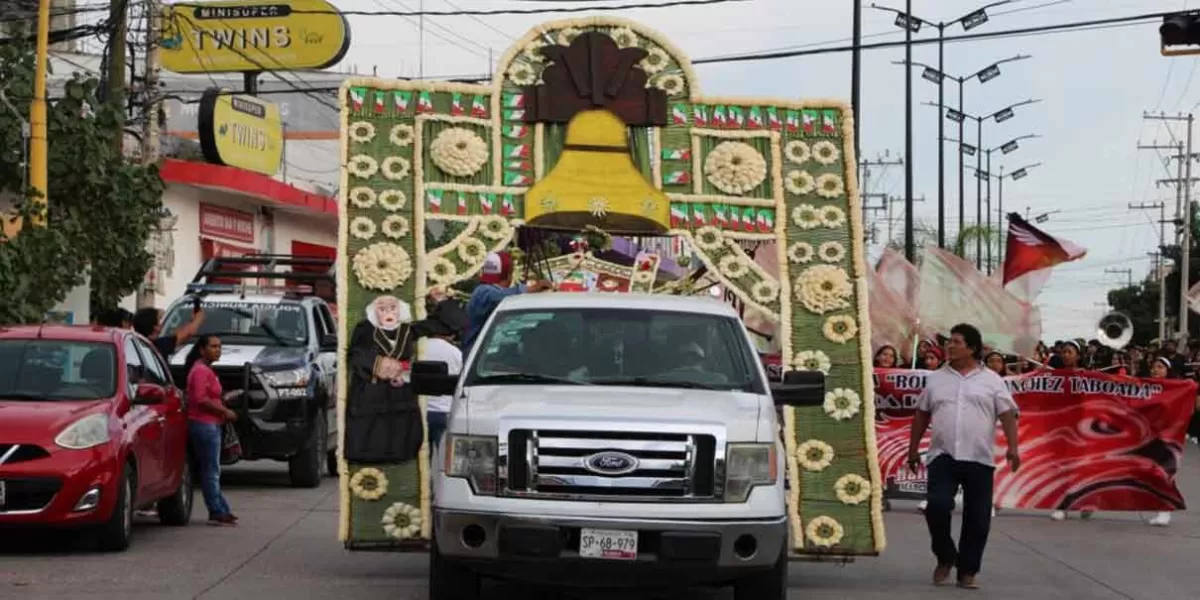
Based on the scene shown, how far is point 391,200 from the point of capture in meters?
13.2

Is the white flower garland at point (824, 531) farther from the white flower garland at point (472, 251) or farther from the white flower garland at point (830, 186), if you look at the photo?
the white flower garland at point (472, 251)

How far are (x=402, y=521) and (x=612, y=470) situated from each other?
3063 millimetres

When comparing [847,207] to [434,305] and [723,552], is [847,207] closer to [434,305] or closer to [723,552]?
[434,305]

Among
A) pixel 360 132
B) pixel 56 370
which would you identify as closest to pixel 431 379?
pixel 360 132

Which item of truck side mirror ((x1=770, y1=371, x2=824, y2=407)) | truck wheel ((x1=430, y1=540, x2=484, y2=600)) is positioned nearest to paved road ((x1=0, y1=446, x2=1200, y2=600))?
truck wheel ((x1=430, y1=540, x2=484, y2=600))

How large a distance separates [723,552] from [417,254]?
4140mm

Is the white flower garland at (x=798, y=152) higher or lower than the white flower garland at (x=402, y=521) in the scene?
higher

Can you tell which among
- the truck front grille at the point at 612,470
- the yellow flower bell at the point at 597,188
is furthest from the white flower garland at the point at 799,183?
the truck front grille at the point at 612,470

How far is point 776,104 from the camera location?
539 inches

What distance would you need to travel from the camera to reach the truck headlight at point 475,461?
10000 mm

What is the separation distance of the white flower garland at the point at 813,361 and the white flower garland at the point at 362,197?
9.83 ft

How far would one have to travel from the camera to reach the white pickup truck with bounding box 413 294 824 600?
977cm

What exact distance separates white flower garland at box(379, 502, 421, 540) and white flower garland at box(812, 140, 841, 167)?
3651mm

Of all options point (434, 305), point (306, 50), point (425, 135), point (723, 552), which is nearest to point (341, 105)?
A: point (425, 135)
